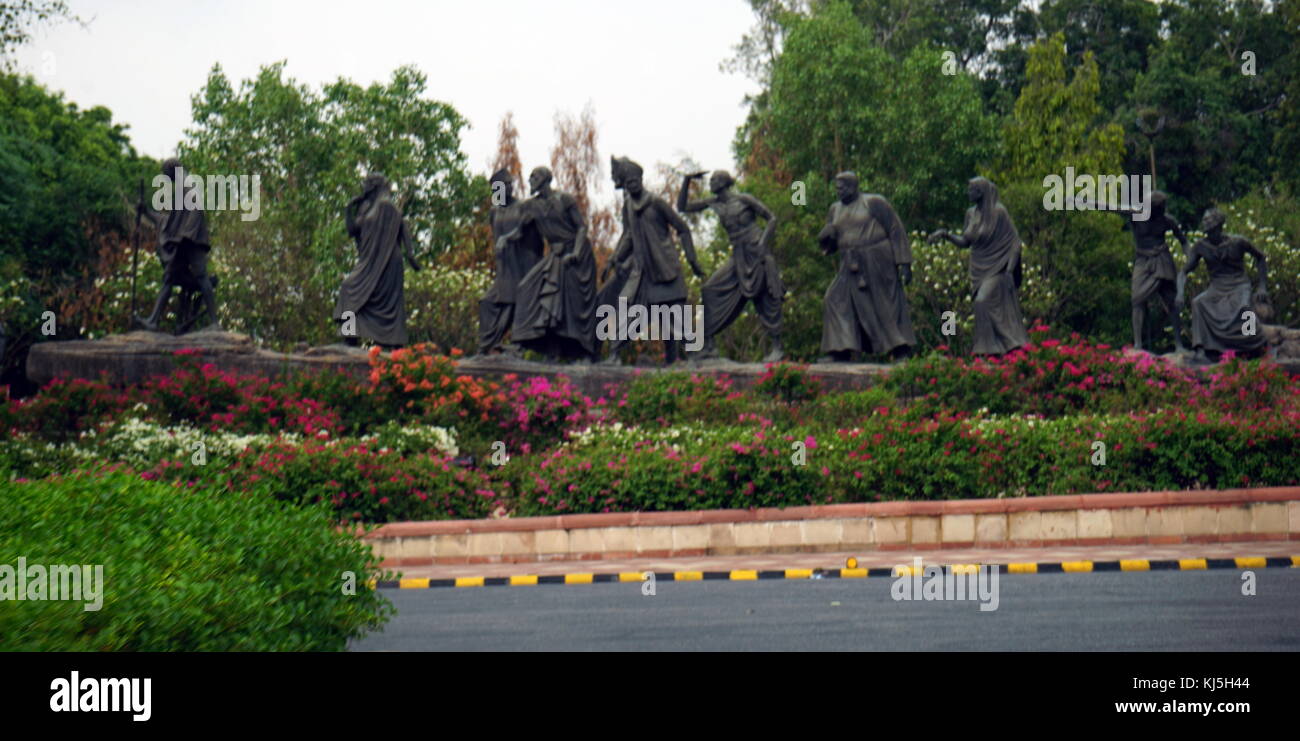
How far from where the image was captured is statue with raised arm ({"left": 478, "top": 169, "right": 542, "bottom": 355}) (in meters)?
22.5

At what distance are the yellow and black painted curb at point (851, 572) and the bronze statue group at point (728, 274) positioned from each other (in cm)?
883

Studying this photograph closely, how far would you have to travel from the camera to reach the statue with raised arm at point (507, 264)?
73.9ft

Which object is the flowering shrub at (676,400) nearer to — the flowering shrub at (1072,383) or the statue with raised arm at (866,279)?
the flowering shrub at (1072,383)

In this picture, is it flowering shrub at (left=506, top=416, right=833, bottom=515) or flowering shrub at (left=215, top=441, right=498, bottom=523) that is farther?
flowering shrub at (left=215, top=441, right=498, bottom=523)

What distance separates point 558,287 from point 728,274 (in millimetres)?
2303

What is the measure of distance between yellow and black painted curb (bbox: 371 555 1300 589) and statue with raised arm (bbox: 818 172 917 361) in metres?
9.14

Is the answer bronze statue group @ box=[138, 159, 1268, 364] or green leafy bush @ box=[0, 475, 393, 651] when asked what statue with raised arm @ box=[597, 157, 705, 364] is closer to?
bronze statue group @ box=[138, 159, 1268, 364]

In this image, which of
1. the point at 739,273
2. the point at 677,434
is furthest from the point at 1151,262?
the point at 677,434

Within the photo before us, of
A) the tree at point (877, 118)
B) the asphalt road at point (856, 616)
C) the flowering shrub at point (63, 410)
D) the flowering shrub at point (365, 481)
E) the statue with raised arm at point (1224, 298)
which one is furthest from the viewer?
the tree at point (877, 118)

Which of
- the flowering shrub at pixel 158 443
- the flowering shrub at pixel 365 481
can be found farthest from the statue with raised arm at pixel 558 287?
the flowering shrub at pixel 365 481

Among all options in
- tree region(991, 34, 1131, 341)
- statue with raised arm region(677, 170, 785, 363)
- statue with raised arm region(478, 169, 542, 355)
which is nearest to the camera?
statue with raised arm region(677, 170, 785, 363)

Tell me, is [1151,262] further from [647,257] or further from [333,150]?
[333,150]

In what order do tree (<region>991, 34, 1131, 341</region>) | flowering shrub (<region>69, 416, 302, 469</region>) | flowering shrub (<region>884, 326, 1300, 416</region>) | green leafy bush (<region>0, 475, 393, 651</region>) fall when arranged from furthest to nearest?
tree (<region>991, 34, 1131, 341</region>), flowering shrub (<region>884, 326, 1300, 416</region>), flowering shrub (<region>69, 416, 302, 469</region>), green leafy bush (<region>0, 475, 393, 651</region>)

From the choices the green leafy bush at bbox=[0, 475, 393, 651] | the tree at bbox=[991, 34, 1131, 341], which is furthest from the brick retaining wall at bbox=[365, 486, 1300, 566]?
the tree at bbox=[991, 34, 1131, 341]
